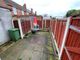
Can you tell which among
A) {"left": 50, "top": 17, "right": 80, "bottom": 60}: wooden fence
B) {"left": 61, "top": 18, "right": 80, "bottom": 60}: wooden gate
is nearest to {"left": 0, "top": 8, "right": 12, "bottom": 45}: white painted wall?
{"left": 50, "top": 17, "right": 80, "bottom": 60}: wooden fence

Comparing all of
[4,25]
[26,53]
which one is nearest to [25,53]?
[26,53]

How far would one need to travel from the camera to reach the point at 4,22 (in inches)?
222

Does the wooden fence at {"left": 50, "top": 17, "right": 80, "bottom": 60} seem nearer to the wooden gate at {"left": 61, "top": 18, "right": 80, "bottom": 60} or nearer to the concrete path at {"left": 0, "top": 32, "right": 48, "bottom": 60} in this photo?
the wooden gate at {"left": 61, "top": 18, "right": 80, "bottom": 60}

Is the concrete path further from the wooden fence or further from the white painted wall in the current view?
the wooden fence

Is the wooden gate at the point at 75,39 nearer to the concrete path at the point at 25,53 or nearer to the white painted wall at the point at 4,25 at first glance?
the concrete path at the point at 25,53

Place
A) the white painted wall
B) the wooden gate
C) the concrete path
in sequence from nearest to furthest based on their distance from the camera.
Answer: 1. the wooden gate
2. the concrete path
3. the white painted wall

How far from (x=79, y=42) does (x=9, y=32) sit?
5857 mm

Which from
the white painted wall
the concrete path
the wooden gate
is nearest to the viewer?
the wooden gate

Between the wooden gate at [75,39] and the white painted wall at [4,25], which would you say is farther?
the white painted wall at [4,25]

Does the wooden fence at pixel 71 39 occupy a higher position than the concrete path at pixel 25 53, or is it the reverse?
the wooden fence at pixel 71 39

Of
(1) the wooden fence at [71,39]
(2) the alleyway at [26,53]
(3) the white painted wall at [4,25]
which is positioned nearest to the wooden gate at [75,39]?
(1) the wooden fence at [71,39]

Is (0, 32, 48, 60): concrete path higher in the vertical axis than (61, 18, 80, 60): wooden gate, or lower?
lower

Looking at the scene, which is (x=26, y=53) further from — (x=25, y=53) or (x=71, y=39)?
(x=71, y=39)

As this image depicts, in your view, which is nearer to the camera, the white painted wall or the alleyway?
the alleyway
